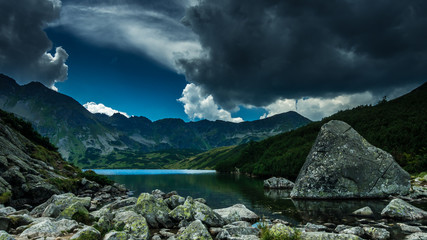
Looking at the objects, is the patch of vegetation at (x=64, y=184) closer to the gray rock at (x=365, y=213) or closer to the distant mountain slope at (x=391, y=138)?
the gray rock at (x=365, y=213)

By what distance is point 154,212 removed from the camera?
2242cm

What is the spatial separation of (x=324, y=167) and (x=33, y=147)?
6220cm

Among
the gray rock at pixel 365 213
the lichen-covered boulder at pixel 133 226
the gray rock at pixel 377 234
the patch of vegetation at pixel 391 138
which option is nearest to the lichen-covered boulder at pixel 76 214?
the lichen-covered boulder at pixel 133 226

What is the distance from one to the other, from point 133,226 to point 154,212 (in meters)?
4.47

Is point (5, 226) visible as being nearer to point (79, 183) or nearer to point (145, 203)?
point (145, 203)

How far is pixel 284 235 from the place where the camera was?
14266 millimetres

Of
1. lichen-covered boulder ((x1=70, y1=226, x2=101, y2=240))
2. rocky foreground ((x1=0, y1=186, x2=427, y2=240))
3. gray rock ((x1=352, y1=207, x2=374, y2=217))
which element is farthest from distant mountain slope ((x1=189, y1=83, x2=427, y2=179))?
lichen-covered boulder ((x1=70, y1=226, x2=101, y2=240))

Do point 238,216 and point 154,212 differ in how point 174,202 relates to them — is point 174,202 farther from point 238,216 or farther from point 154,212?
point 238,216

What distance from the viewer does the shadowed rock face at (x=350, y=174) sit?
39.8 meters

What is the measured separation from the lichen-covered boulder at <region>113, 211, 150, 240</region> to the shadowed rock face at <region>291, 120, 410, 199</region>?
32382 millimetres

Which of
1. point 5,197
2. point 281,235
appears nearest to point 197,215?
point 281,235

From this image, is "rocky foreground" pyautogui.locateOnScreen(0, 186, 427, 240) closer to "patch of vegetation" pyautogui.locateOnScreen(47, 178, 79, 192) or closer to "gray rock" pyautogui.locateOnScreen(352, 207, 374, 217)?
"gray rock" pyautogui.locateOnScreen(352, 207, 374, 217)

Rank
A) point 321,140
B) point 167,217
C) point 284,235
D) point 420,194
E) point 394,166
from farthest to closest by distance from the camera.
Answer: point 321,140 → point 394,166 → point 420,194 → point 167,217 → point 284,235

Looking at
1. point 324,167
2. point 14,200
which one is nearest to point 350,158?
point 324,167
